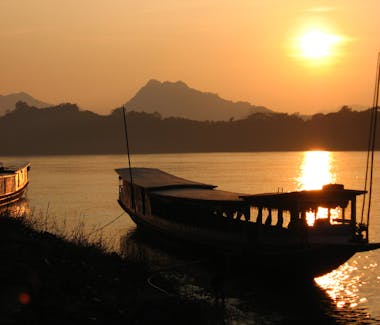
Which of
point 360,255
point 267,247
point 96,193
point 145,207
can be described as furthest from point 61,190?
point 267,247

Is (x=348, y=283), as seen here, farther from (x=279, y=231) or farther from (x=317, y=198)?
(x=317, y=198)

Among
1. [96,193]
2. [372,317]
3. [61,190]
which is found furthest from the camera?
[61,190]

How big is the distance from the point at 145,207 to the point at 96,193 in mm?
53584

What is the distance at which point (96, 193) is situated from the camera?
95.6m

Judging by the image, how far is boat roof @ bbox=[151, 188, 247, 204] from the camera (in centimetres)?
3259

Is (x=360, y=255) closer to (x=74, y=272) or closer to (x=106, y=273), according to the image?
(x=106, y=273)

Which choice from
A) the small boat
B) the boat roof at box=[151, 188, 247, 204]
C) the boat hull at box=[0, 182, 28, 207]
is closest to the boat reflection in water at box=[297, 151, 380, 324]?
the boat roof at box=[151, 188, 247, 204]

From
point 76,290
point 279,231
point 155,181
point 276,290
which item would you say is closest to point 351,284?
point 279,231

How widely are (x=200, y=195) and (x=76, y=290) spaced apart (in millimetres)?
18779

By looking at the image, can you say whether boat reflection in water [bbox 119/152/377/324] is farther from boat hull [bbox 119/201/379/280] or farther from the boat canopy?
boat hull [bbox 119/201/379/280]

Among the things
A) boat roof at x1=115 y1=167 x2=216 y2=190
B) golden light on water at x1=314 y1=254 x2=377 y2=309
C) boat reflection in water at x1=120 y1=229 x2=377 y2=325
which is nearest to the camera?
boat reflection in water at x1=120 y1=229 x2=377 y2=325

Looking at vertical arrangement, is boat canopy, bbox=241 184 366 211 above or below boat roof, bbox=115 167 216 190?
above

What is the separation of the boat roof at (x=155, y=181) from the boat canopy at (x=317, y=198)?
1441 cm

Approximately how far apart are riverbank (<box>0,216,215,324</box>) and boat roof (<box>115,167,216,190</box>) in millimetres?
15837
